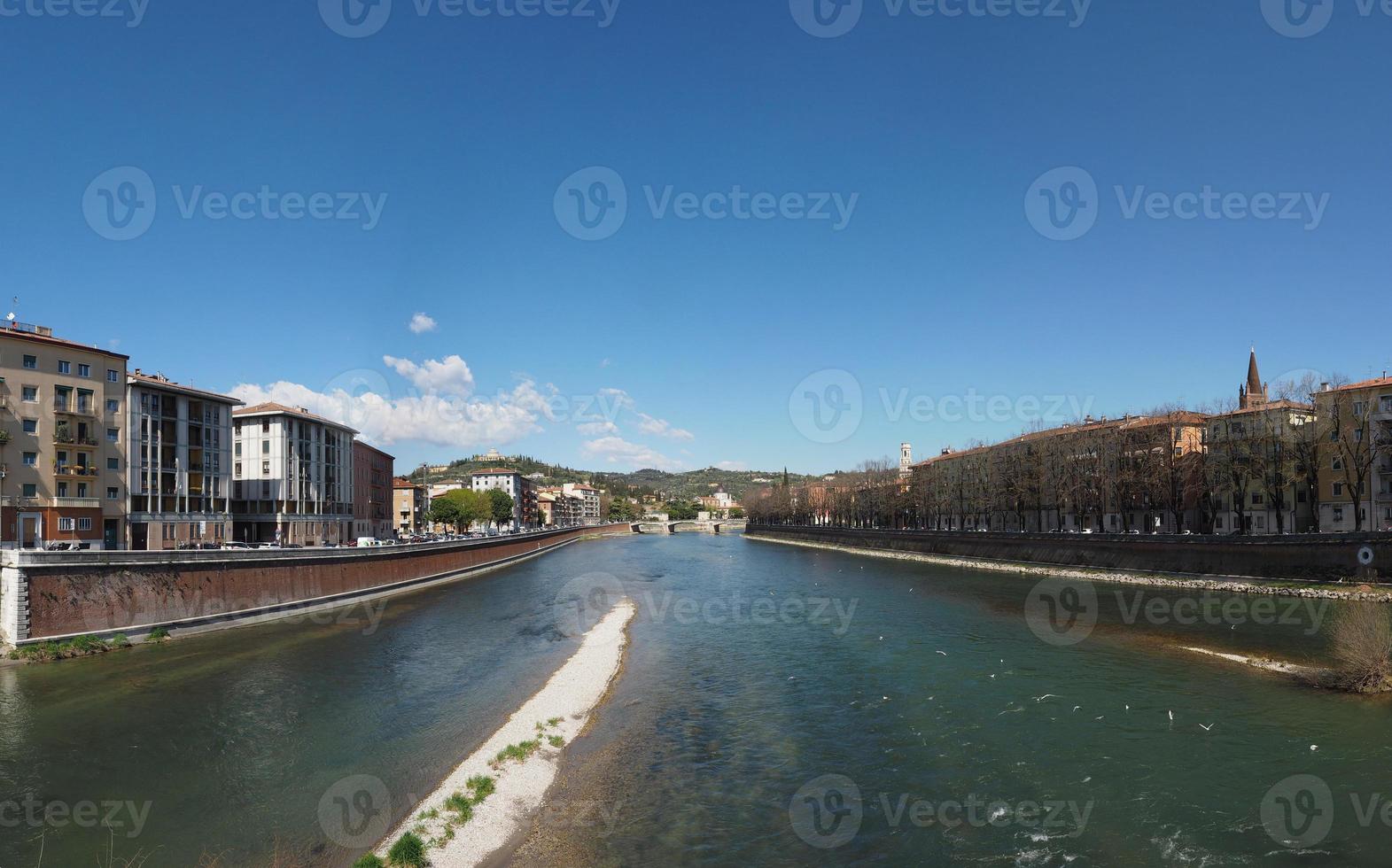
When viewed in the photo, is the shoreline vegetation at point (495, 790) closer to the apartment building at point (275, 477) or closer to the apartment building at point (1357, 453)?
the apartment building at point (275, 477)

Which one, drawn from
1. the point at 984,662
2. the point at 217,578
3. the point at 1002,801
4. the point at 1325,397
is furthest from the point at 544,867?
the point at 1325,397

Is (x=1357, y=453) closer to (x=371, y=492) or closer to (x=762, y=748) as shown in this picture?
(x=762, y=748)

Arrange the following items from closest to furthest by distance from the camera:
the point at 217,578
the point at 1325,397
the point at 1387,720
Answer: the point at 1387,720 < the point at 217,578 < the point at 1325,397

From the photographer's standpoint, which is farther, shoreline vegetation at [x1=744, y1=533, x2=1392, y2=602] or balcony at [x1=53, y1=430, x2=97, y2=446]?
balcony at [x1=53, y1=430, x2=97, y2=446]

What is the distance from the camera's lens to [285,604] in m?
48.6

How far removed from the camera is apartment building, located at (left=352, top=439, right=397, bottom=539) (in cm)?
10000

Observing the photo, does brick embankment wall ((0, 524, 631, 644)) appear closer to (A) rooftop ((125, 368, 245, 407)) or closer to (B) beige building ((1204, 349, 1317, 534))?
(A) rooftop ((125, 368, 245, 407))

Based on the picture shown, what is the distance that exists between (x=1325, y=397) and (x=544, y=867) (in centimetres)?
7573

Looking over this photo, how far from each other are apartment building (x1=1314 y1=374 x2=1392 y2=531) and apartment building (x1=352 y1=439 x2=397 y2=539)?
107 meters

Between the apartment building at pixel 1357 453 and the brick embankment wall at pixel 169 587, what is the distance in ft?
265

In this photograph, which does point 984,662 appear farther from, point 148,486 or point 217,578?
point 148,486

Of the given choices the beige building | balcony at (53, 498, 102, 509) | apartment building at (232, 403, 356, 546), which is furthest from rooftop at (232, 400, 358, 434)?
the beige building

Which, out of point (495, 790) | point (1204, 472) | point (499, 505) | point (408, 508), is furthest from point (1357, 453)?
point (408, 508)

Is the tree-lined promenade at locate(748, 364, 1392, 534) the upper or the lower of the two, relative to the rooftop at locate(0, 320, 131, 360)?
lower
